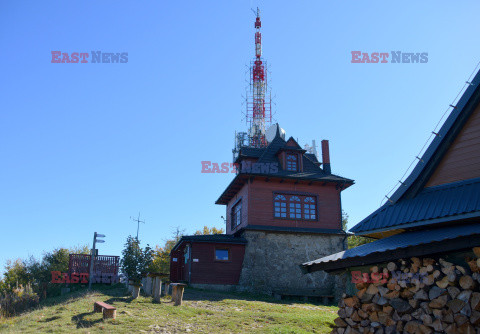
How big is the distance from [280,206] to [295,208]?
3.16 feet

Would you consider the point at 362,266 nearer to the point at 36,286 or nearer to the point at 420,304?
the point at 420,304

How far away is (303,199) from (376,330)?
18090mm

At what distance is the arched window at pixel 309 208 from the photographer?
2534 cm

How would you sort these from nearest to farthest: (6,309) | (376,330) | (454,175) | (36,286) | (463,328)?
1. (463,328)
2. (376,330)
3. (454,175)
4. (6,309)
5. (36,286)

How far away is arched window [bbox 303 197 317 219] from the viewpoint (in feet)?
83.1

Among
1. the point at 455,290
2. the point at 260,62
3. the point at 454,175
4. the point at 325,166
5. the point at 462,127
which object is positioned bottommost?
the point at 455,290

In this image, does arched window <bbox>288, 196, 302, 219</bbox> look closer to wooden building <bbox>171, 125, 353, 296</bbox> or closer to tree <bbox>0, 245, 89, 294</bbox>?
wooden building <bbox>171, 125, 353, 296</bbox>

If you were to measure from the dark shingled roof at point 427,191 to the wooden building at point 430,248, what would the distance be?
0.07 feet

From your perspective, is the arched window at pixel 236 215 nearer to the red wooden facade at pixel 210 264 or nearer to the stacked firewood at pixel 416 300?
the red wooden facade at pixel 210 264

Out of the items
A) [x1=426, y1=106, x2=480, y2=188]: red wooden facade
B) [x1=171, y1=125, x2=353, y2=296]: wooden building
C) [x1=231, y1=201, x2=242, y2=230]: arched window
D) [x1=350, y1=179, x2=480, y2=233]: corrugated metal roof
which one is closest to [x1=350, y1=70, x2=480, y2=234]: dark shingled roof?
[x1=350, y1=179, x2=480, y2=233]: corrugated metal roof

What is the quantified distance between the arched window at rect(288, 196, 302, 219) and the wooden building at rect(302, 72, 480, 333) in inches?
588

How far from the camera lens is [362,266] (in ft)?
28.3

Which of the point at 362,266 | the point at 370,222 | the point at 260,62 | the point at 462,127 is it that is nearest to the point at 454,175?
the point at 462,127

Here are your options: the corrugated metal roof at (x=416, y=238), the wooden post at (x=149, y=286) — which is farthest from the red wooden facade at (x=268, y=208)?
the corrugated metal roof at (x=416, y=238)
